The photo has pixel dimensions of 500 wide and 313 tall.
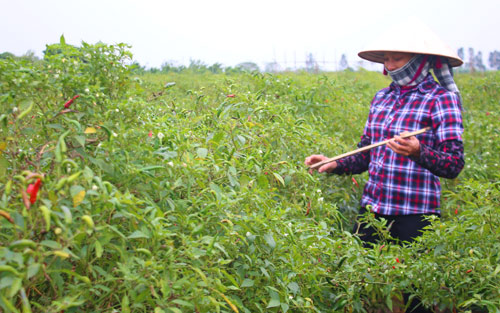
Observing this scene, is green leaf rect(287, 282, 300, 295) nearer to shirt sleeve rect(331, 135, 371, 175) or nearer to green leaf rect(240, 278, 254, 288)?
green leaf rect(240, 278, 254, 288)

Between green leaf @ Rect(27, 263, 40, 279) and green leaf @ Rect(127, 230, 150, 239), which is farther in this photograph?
green leaf @ Rect(127, 230, 150, 239)

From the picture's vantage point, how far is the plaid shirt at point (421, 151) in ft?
8.20

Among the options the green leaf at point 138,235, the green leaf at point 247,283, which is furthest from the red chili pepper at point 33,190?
the green leaf at point 247,283

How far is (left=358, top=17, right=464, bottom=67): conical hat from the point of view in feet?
8.66

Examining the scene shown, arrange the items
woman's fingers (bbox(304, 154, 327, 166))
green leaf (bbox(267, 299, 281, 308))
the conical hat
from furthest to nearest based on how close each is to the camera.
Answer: woman's fingers (bbox(304, 154, 327, 166)), the conical hat, green leaf (bbox(267, 299, 281, 308))

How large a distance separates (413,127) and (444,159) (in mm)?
250

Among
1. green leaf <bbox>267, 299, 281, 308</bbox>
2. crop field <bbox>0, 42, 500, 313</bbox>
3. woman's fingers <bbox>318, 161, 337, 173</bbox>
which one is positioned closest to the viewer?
crop field <bbox>0, 42, 500, 313</bbox>

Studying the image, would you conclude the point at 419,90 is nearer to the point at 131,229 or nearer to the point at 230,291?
the point at 230,291

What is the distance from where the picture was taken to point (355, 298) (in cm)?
203

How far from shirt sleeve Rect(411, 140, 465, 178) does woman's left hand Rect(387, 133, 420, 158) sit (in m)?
0.03

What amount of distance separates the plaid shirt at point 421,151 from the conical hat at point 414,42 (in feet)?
0.51

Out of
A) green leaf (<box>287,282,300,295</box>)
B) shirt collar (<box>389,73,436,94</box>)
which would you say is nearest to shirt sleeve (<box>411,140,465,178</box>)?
shirt collar (<box>389,73,436,94</box>)

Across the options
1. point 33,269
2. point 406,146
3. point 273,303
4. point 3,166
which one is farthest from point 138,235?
point 406,146

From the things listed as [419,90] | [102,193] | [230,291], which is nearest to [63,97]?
[102,193]
